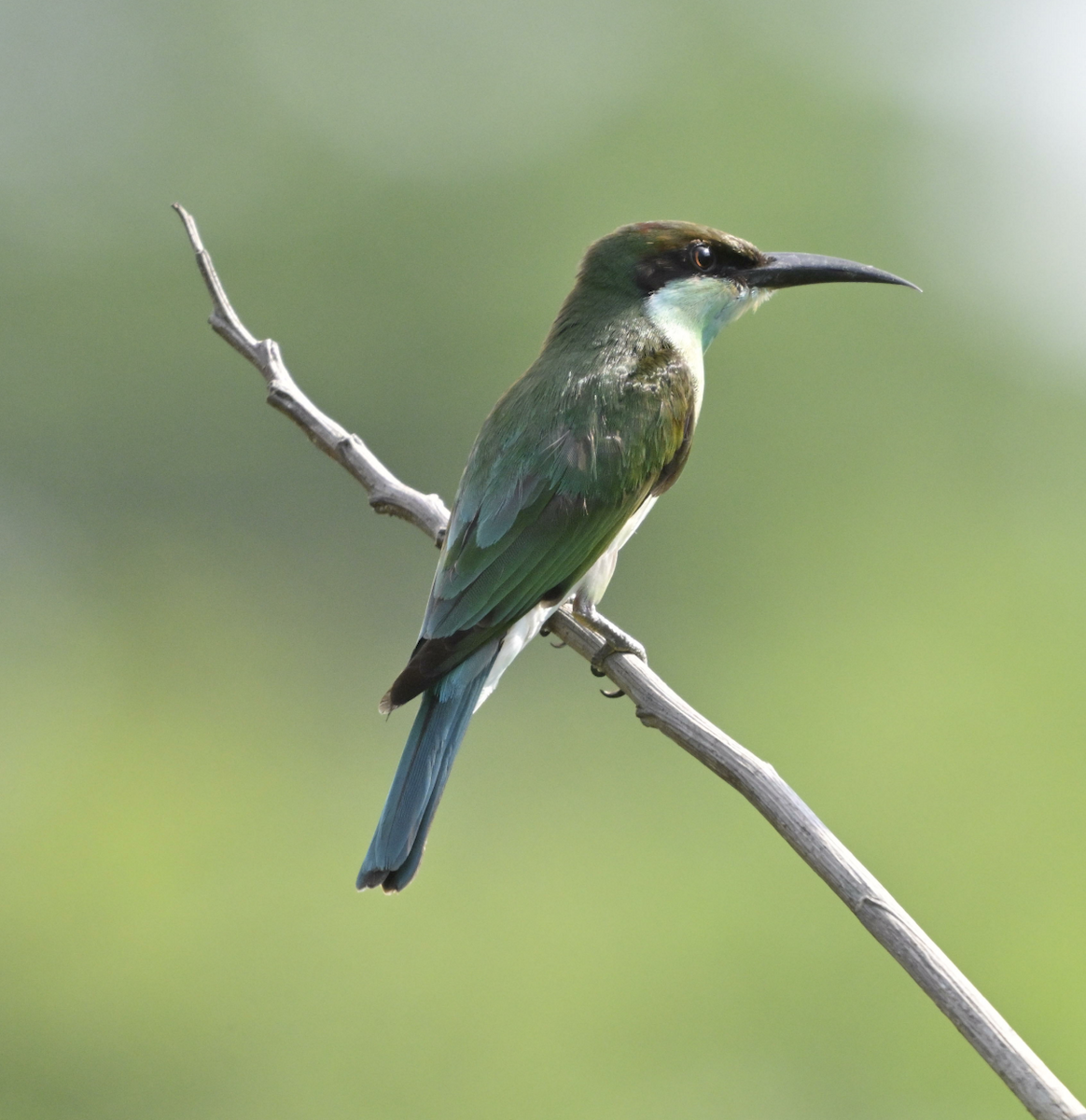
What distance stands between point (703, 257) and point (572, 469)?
692 mm

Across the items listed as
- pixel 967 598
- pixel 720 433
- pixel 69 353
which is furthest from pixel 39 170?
pixel 967 598

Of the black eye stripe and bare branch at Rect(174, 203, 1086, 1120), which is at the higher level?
the black eye stripe

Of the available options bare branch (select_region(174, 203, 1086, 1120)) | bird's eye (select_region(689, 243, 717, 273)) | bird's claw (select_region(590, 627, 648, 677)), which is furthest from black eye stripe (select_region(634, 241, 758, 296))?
bird's claw (select_region(590, 627, 648, 677))

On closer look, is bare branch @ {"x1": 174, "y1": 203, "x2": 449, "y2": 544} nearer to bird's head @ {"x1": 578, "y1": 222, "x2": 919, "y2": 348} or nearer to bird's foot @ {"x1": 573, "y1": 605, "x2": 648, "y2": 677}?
bird's foot @ {"x1": 573, "y1": 605, "x2": 648, "y2": 677}

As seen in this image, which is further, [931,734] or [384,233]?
[384,233]

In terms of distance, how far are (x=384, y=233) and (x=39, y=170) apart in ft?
15.8

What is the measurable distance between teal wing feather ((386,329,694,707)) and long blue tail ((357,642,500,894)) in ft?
0.13

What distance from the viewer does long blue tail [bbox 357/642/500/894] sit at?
89.3 inches

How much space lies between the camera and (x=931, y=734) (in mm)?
10445

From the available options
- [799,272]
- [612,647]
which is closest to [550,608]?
[612,647]

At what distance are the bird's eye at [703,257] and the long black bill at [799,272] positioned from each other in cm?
7

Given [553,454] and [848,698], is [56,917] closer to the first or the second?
[848,698]

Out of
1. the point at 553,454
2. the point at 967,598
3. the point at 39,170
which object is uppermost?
the point at 39,170

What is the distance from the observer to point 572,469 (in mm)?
2717
